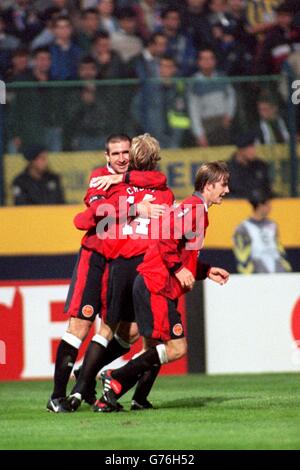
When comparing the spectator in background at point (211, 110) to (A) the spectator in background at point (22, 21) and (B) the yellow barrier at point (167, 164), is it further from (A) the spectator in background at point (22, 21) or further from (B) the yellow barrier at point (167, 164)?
(A) the spectator in background at point (22, 21)

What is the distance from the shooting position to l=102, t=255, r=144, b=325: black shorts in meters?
8.72

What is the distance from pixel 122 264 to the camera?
8766 millimetres

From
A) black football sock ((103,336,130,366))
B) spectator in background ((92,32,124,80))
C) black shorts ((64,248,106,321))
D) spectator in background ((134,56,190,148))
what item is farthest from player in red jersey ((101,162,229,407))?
spectator in background ((92,32,124,80))

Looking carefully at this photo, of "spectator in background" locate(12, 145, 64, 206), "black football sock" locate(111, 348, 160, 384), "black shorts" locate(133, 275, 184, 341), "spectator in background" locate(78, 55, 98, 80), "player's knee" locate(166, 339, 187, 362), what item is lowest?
"black football sock" locate(111, 348, 160, 384)

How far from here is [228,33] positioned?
15695 mm

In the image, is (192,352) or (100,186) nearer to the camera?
(100,186)

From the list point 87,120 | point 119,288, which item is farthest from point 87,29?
point 119,288

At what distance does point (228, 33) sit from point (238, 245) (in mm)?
3136

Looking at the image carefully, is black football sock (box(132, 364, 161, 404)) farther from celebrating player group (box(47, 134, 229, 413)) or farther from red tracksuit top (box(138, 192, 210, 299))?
red tracksuit top (box(138, 192, 210, 299))

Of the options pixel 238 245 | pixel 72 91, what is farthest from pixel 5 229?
pixel 238 245

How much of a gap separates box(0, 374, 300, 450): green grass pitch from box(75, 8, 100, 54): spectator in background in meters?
5.76

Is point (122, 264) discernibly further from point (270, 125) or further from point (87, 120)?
point (270, 125)
